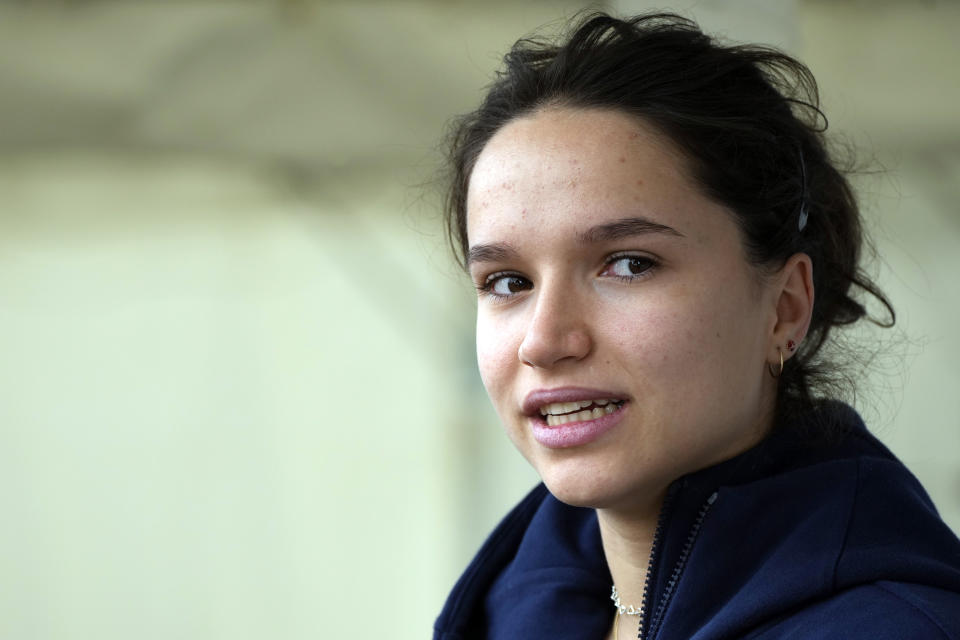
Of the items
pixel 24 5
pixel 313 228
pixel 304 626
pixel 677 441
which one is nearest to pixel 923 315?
pixel 313 228

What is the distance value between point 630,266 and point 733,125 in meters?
0.25

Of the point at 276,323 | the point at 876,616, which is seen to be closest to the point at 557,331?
the point at 876,616

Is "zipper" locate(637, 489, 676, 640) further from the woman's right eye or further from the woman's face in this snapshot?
the woman's right eye

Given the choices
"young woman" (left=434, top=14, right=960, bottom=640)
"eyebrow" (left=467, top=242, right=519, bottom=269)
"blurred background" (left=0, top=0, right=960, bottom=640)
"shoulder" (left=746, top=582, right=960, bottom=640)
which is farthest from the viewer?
"blurred background" (left=0, top=0, right=960, bottom=640)

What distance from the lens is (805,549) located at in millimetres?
1169

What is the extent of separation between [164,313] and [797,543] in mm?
2738

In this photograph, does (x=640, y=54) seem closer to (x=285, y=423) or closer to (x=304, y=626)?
(x=285, y=423)

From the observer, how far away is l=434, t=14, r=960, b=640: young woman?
1.17 m

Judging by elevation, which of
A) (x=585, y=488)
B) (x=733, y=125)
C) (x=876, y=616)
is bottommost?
(x=876, y=616)

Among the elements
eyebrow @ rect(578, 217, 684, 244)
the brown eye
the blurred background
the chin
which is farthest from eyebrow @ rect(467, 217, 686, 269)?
the blurred background

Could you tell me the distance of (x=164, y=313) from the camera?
11.6ft

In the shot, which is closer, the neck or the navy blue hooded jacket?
the navy blue hooded jacket

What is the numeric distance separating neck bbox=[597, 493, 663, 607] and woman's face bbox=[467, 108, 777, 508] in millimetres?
64

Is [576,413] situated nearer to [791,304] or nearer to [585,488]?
[585,488]
